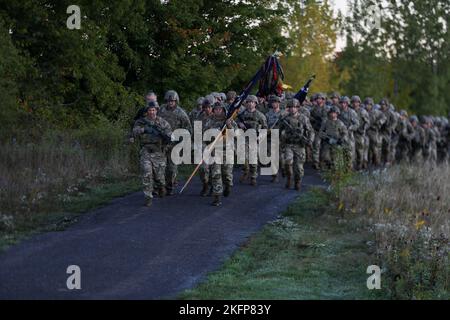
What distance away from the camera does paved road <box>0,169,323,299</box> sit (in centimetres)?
1181

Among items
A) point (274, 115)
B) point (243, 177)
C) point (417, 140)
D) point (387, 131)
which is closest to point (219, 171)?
point (243, 177)

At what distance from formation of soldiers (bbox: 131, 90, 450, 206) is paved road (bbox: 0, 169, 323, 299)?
0.70m

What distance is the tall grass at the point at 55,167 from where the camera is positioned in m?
17.5

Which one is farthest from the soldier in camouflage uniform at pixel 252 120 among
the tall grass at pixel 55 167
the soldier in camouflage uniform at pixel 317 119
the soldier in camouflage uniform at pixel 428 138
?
the soldier in camouflage uniform at pixel 428 138

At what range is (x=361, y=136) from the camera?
27812 millimetres

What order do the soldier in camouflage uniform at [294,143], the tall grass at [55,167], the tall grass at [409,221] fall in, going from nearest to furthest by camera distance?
the tall grass at [409,221]
the tall grass at [55,167]
the soldier in camouflage uniform at [294,143]

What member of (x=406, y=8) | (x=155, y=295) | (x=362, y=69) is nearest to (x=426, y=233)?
(x=155, y=295)

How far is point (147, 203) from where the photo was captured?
17984 mm

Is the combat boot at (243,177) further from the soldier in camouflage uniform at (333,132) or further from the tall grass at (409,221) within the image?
the soldier in camouflage uniform at (333,132)

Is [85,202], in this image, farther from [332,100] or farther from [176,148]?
[332,100]

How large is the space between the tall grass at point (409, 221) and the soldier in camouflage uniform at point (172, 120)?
357cm

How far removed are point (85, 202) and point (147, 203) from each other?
4.46 feet
